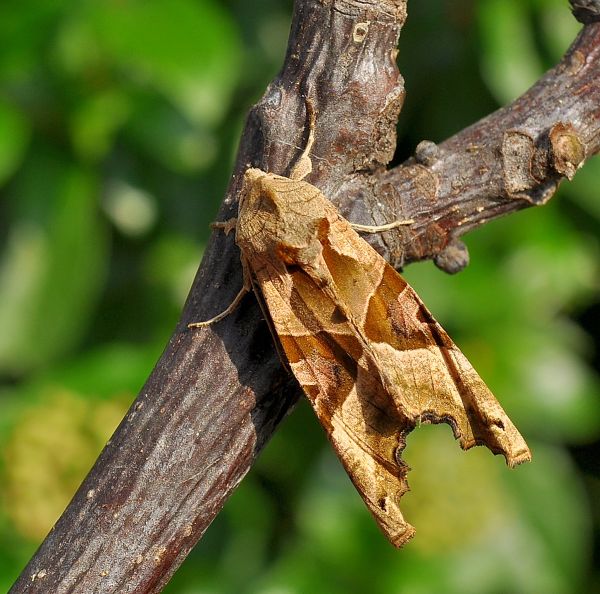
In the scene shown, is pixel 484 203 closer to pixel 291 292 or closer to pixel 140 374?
pixel 291 292

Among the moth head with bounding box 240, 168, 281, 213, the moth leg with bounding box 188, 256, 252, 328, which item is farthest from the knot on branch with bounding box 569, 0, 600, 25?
the moth leg with bounding box 188, 256, 252, 328

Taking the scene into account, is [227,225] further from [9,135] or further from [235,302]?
[9,135]

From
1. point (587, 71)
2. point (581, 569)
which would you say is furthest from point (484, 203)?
point (581, 569)

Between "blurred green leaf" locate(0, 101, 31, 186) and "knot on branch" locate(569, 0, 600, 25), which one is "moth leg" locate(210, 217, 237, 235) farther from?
"blurred green leaf" locate(0, 101, 31, 186)

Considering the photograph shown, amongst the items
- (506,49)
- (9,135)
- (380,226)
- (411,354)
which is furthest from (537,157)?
(9,135)

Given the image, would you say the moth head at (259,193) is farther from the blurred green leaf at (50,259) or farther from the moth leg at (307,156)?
the blurred green leaf at (50,259)

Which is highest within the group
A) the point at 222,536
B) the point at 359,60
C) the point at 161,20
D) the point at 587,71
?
the point at 161,20

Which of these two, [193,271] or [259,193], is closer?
[259,193]
